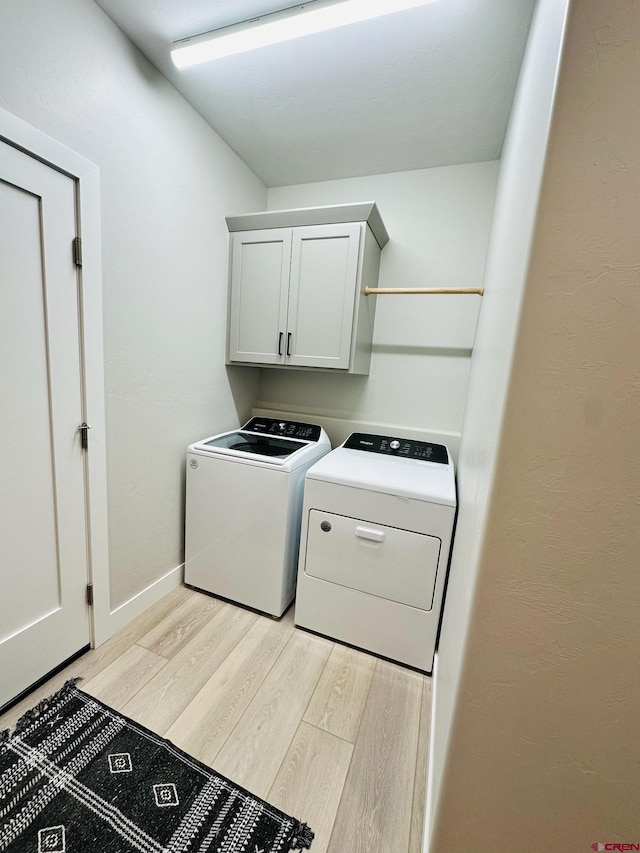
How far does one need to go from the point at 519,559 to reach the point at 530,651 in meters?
0.20

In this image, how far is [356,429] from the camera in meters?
2.35

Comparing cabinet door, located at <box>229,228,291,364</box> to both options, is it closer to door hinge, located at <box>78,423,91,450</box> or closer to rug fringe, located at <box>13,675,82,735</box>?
door hinge, located at <box>78,423,91,450</box>

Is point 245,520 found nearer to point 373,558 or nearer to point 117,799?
point 373,558

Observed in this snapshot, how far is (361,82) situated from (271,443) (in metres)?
1.83

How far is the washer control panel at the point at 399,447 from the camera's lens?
2.01 m

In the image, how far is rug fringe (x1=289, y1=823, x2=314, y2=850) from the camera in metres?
0.94

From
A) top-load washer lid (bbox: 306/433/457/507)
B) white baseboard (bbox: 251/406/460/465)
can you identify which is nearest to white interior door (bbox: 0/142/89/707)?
top-load washer lid (bbox: 306/433/457/507)

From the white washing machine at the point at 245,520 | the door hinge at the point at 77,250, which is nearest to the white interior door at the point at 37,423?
the door hinge at the point at 77,250

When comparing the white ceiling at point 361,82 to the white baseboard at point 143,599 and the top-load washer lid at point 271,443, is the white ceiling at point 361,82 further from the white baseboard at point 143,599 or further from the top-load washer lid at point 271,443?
the white baseboard at point 143,599

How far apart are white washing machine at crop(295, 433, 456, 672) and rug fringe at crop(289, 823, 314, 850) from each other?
2.32 feet

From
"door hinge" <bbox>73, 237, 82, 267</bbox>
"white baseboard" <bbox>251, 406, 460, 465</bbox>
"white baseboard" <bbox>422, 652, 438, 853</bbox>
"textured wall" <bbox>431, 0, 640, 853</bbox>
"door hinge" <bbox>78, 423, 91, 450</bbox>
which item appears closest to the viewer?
"textured wall" <bbox>431, 0, 640, 853</bbox>

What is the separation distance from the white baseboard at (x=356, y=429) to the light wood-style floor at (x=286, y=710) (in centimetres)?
122

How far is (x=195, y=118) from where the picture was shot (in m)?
1.72

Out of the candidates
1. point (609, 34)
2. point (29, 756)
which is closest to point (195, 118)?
point (609, 34)
